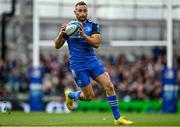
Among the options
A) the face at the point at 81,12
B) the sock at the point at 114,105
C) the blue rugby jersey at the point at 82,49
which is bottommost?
the sock at the point at 114,105

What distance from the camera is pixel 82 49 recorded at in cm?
1691

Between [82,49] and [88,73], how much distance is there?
560mm

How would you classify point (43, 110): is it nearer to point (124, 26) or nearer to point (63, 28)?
point (124, 26)

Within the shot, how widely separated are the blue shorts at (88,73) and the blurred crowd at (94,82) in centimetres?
1107

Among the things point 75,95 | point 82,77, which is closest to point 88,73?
point 82,77

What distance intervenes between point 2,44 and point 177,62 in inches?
297

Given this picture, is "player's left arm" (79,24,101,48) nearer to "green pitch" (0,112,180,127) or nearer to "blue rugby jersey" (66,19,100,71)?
"blue rugby jersey" (66,19,100,71)

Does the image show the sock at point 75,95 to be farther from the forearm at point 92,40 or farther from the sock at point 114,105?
the forearm at point 92,40

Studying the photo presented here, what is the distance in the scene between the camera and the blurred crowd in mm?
28641

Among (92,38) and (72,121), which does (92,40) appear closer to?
(92,38)

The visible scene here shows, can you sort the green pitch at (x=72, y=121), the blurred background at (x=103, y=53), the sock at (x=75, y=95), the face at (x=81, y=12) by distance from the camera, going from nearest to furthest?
the face at (x=81, y=12) → the green pitch at (x=72, y=121) → the sock at (x=75, y=95) → the blurred background at (x=103, y=53)

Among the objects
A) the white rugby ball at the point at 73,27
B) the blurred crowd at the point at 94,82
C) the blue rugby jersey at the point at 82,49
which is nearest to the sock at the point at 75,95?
the blue rugby jersey at the point at 82,49

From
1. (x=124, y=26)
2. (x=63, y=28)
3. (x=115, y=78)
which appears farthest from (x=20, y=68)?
(x=63, y=28)

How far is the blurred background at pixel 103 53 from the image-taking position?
2853 centimetres
